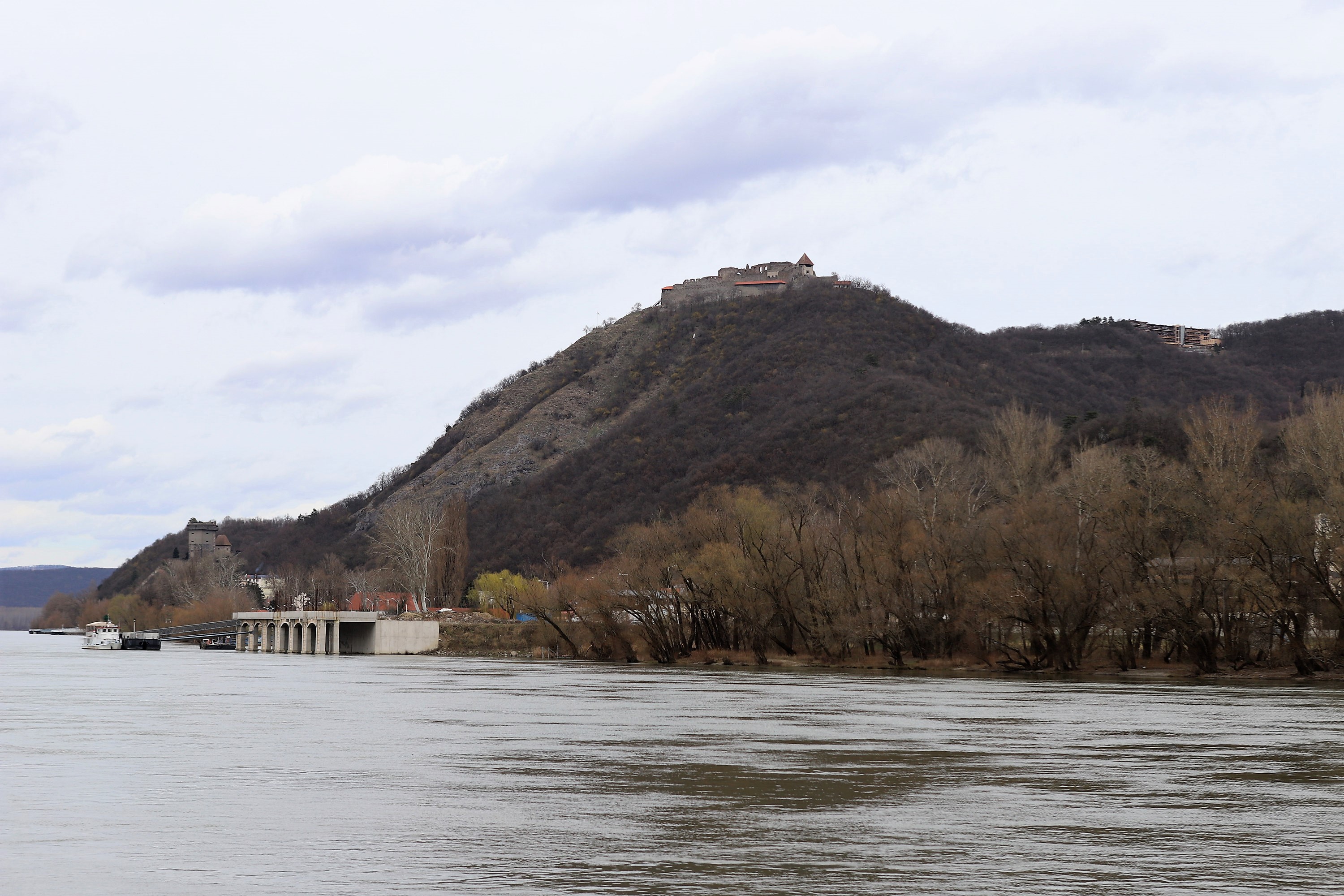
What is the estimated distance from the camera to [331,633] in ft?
556

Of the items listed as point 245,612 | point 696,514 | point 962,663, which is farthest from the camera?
point 245,612

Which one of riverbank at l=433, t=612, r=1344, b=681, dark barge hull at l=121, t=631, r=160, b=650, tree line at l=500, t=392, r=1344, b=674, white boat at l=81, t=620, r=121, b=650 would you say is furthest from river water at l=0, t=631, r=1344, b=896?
white boat at l=81, t=620, r=121, b=650

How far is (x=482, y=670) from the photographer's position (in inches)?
3917

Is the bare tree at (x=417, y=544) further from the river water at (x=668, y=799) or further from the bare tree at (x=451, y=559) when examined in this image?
the river water at (x=668, y=799)

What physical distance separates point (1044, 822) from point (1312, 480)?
7242 cm

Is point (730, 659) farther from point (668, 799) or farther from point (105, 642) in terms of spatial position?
point (105, 642)

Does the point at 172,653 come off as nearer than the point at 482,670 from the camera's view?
No

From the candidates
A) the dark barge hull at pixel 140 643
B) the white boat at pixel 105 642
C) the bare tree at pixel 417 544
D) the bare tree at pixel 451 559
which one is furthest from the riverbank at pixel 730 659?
the white boat at pixel 105 642

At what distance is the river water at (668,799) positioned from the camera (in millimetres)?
17641

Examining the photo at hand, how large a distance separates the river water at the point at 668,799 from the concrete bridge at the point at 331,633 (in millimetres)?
103305

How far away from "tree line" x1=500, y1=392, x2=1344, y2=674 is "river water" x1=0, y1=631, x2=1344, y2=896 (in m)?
32.1

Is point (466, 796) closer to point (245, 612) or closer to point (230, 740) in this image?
point (230, 740)

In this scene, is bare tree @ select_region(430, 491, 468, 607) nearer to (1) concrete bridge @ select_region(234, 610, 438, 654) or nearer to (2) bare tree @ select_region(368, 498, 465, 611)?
(2) bare tree @ select_region(368, 498, 465, 611)

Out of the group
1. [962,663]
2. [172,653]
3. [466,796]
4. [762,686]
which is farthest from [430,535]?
[466,796]
